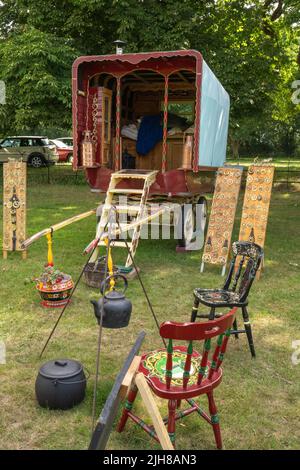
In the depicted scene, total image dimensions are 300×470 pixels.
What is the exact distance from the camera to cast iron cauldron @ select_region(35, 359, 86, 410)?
382 cm

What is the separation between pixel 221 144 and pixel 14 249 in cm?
590

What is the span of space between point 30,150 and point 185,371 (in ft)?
75.9

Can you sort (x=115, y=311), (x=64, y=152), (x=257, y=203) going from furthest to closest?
1. (x=64, y=152)
2. (x=257, y=203)
3. (x=115, y=311)

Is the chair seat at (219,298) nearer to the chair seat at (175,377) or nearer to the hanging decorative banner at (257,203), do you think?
the chair seat at (175,377)

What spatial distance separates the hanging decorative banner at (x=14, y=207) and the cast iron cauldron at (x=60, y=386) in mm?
5083

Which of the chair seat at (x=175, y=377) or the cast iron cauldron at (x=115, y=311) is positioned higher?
the cast iron cauldron at (x=115, y=311)

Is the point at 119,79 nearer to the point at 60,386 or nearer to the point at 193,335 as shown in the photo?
the point at 60,386

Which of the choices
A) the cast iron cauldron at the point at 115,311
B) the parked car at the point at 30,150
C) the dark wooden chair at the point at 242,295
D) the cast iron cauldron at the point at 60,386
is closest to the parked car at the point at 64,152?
the parked car at the point at 30,150

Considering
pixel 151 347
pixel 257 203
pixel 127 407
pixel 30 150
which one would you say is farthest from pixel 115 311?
pixel 30 150

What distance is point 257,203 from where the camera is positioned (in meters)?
7.76

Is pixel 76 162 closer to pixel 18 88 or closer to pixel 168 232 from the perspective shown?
pixel 168 232

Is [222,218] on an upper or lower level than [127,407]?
upper

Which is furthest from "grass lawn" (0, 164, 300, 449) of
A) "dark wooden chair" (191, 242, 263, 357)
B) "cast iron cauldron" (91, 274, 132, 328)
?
"cast iron cauldron" (91, 274, 132, 328)

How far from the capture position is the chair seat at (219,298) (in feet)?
16.2
